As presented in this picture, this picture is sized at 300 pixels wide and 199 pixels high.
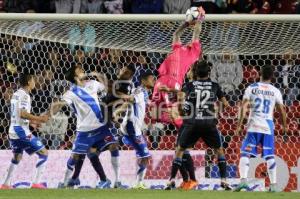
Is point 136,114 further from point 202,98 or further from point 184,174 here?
point 202,98

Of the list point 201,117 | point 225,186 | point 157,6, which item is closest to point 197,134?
point 201,117

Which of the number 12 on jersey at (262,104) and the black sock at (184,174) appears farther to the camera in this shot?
the black sock at (184,174)

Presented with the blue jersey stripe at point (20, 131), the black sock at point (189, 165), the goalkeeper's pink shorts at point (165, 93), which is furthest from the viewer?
the blue jersey stripe at point (20, 131)

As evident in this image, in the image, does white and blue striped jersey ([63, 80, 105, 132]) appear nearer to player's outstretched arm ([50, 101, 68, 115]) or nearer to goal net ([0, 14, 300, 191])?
player's outstretched arm ([50, 101, 68, 115])

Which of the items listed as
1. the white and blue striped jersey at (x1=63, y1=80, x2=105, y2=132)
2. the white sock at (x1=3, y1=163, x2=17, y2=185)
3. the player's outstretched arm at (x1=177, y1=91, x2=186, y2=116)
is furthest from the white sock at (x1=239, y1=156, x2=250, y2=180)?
the white sock at (x1=3, y1=163, x2=17, y2=185)

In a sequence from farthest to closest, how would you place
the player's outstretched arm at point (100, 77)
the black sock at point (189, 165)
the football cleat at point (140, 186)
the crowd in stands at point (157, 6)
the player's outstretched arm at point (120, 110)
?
the crowd in stands at point (157, 6), the player's outstretched arm at point (100, 77), the player's outstretched arm at point (120, 110), the football cleat at point (140, 186), the black sock at point (189, 165)

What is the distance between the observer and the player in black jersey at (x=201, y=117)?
12914mm

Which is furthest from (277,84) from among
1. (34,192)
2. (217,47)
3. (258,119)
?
(34,192)

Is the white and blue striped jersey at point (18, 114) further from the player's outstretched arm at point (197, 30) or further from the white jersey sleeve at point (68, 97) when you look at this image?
the player's outstretched arm at point (197, 30)

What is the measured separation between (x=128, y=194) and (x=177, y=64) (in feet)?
7.41

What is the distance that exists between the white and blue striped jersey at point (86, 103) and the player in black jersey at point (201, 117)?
1625 millimetres

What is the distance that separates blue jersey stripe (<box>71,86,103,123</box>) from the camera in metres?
14.2

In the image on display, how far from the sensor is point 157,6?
675 inches

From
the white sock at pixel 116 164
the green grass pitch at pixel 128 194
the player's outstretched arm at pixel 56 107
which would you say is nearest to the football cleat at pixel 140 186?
the white sock at pixel 116 164
